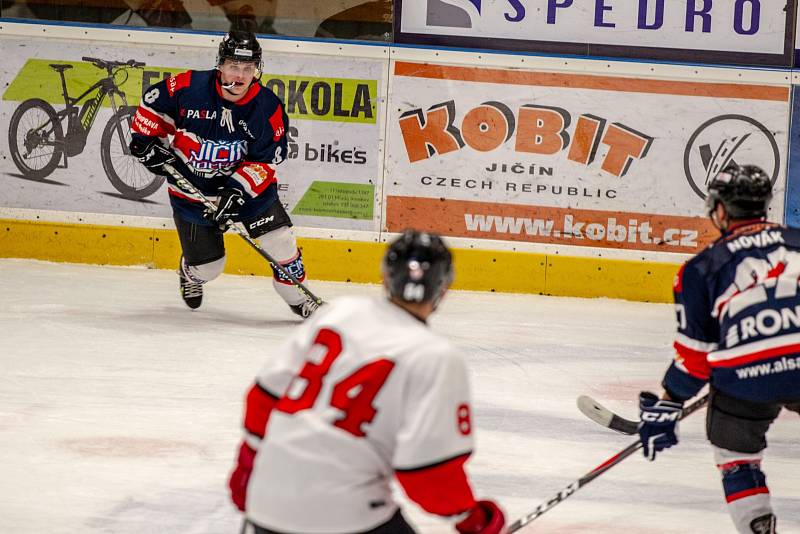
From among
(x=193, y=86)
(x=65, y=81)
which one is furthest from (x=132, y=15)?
(x=193, y=86)

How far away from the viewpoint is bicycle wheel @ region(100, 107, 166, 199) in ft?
21.7

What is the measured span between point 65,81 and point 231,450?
12.0 feet

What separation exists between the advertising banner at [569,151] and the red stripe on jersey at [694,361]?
3.93m

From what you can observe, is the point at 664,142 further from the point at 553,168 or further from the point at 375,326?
the point at 375,326

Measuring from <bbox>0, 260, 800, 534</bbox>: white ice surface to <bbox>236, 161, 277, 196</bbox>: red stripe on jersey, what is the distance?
24.2 inches

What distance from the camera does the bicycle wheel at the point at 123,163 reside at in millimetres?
6609

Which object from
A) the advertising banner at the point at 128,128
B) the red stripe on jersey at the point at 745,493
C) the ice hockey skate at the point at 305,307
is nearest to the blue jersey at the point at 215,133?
the ice hockey skate at the point at 305,307

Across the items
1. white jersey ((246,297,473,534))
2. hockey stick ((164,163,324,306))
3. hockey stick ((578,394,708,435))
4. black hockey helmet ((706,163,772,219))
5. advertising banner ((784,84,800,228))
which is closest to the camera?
white jersey ((246,297,473,534))

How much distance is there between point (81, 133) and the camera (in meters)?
6.68

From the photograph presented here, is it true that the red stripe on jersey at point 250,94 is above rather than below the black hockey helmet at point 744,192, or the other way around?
below

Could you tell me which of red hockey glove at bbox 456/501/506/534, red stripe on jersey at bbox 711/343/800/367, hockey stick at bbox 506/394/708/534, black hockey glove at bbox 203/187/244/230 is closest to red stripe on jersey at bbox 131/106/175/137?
black hockey glove at bbox 203/187/244/230

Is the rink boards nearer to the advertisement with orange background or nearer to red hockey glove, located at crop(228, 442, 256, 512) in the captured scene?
the advertisement with orange background

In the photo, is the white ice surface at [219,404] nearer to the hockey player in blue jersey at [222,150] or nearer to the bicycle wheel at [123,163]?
the hockey player in blue jersey at [222,150]

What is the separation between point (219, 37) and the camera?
656 centimetres
